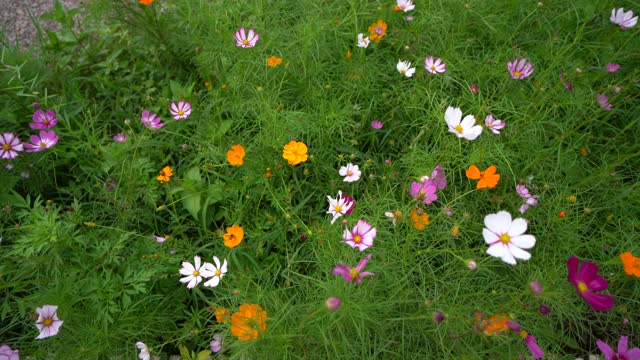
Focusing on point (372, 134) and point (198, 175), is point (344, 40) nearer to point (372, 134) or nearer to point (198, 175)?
point (372, 134)

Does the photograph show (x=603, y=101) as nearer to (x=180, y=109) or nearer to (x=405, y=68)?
(x=405, y=68)

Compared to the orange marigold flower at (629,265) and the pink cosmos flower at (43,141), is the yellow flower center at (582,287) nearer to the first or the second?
the orange marigold flower at (629,265)

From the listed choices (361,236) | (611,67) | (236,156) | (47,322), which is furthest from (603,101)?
(47,322)

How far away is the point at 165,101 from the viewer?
1.86 meters

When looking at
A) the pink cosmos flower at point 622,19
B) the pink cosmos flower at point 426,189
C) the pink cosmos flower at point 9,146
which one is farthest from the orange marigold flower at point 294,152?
the pink cosmos flower at point 622,19

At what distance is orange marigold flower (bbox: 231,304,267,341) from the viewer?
3.69 ft

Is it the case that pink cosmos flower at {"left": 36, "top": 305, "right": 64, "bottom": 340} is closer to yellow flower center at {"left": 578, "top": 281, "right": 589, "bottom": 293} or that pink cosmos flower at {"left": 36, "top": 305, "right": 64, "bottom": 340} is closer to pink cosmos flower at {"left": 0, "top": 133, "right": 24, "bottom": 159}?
pink cosmos flower at {"left": 0, "top": 133, "right": 24, "bottom": 159}

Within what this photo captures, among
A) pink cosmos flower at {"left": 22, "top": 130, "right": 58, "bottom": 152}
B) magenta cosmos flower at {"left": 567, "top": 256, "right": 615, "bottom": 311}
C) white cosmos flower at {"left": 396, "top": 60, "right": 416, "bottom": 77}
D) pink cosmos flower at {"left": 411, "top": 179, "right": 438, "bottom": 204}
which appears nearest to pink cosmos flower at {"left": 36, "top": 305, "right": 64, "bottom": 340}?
pink cosmos flower at {"left": 22, "top": 130, "right": 58, "bottom": 152}

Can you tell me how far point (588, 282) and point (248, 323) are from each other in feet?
2.90

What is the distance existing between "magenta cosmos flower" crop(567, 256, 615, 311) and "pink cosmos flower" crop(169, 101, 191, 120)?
1.51 meters

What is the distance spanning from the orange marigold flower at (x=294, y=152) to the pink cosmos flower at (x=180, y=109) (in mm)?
539

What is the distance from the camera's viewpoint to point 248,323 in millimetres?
1115

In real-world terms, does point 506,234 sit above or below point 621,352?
above

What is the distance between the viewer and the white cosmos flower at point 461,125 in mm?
1305
